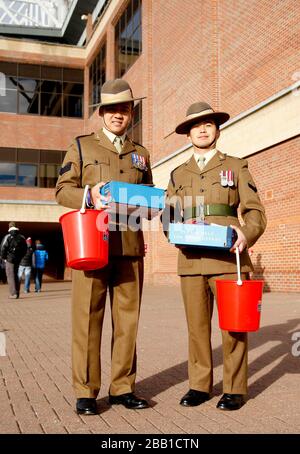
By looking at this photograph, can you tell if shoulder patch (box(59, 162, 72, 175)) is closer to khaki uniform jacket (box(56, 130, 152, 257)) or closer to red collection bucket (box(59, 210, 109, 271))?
khaki uniform jacket (box(56, 130, 152, 257))

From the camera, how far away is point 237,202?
4.14 m

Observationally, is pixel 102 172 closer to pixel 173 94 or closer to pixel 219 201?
pixel 219 201

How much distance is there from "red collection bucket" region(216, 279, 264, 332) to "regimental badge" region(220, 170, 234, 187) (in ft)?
2.51

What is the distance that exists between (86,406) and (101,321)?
22.8 inches

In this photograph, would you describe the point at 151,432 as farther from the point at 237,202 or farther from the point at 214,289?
the point at 237,202

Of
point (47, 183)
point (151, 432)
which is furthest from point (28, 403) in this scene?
point (47, 183)

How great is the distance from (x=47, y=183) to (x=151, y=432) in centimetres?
3001

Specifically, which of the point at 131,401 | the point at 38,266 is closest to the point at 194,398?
the point at 131,401

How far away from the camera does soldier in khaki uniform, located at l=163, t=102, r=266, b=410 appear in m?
3.91

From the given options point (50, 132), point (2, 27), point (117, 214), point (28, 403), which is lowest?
point (28, 403)

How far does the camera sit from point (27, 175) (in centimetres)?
3228

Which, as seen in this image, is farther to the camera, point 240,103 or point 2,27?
point 2,27

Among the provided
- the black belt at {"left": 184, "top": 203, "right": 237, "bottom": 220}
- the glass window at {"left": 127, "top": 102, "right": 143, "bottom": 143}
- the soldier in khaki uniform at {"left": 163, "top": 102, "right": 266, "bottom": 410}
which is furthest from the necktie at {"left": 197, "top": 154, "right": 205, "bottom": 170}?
the glass window at {"left": 127, "top": 102, "right": 143, "bottom": 143}

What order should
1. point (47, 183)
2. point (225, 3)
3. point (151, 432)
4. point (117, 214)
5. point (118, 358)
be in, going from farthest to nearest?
point (47, 183), point (225, 3), point (118, 358), point (117, 214), point (151, 432)
